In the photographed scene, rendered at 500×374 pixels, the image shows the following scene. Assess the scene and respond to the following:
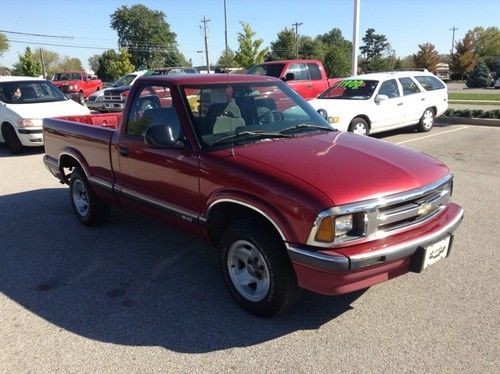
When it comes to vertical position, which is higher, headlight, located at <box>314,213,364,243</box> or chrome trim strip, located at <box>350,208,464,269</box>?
Answer: headlight, located at <box>314,213,364,243</box>

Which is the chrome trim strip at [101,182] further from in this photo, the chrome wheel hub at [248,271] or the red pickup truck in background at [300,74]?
the red pickup truck in background at [300,74]

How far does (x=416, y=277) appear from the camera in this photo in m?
4.00

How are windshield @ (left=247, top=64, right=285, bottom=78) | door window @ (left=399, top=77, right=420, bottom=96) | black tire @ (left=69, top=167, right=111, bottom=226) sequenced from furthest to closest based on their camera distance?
1. windshield @ (left=247, top=64, right=285, bottom=78)
2. door window @ (left=399, top=77, right=420, bottom=96)
3. black tire @ (left=69, top=167, right=111, bottom=226)

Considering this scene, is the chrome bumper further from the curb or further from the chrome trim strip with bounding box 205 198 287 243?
the curb

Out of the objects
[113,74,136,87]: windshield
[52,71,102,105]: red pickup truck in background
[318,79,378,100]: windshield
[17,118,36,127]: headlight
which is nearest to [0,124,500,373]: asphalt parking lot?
[17,118,36,127]: headlight

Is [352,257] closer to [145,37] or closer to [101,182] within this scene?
[101,182]

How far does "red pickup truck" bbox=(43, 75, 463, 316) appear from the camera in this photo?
2.95 metres

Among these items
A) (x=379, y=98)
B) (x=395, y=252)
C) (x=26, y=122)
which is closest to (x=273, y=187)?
(x=395, y=252)

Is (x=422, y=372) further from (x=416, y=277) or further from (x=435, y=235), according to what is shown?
(x=416, y=277)

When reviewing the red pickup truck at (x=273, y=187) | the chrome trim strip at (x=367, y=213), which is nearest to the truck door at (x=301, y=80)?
the red pickup truck at (x=273, y=187)

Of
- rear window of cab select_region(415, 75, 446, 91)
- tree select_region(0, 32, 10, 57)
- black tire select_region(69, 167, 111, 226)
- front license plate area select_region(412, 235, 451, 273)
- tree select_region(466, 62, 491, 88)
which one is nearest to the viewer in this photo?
front license plate area select_region(412, 235, 451, 273)

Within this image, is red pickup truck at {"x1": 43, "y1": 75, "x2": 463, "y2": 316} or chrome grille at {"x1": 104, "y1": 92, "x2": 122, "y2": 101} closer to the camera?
red pickup truck at {"x1": 43, "y1": 75, "x2": 463, "y2": 316}

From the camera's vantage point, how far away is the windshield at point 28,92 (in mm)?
11133

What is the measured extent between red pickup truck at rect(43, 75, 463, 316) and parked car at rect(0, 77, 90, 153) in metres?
6.44
